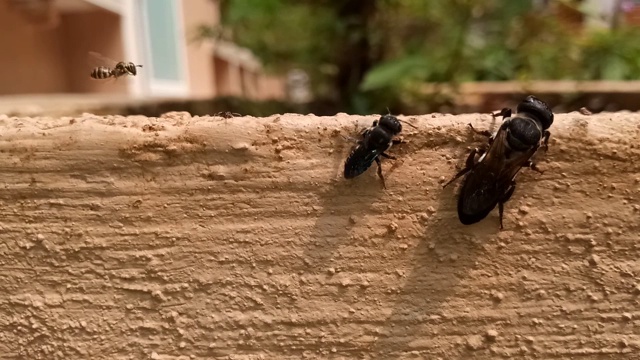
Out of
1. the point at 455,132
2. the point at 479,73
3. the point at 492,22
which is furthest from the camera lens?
the point at 479,73

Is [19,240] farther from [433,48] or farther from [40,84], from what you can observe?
[40,84]

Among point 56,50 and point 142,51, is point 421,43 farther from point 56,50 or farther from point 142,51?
point 142,51

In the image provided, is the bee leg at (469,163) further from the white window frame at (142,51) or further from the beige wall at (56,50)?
the white window frame at (142,51)

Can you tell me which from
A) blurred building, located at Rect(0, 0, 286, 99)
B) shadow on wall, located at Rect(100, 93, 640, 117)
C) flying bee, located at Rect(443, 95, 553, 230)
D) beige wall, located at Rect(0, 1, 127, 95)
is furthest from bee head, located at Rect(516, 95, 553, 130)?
beige wall, located at Rect(0, 1, 127, 95)

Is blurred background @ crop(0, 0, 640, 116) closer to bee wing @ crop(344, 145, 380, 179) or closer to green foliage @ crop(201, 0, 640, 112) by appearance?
green foliage @ crop(201, 0, 640, 112)

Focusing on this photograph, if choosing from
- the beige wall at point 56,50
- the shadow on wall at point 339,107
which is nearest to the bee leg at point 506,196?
the shadow on wall at point 339,107

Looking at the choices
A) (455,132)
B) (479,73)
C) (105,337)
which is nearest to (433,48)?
(479,73)

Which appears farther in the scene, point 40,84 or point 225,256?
point 40,84
